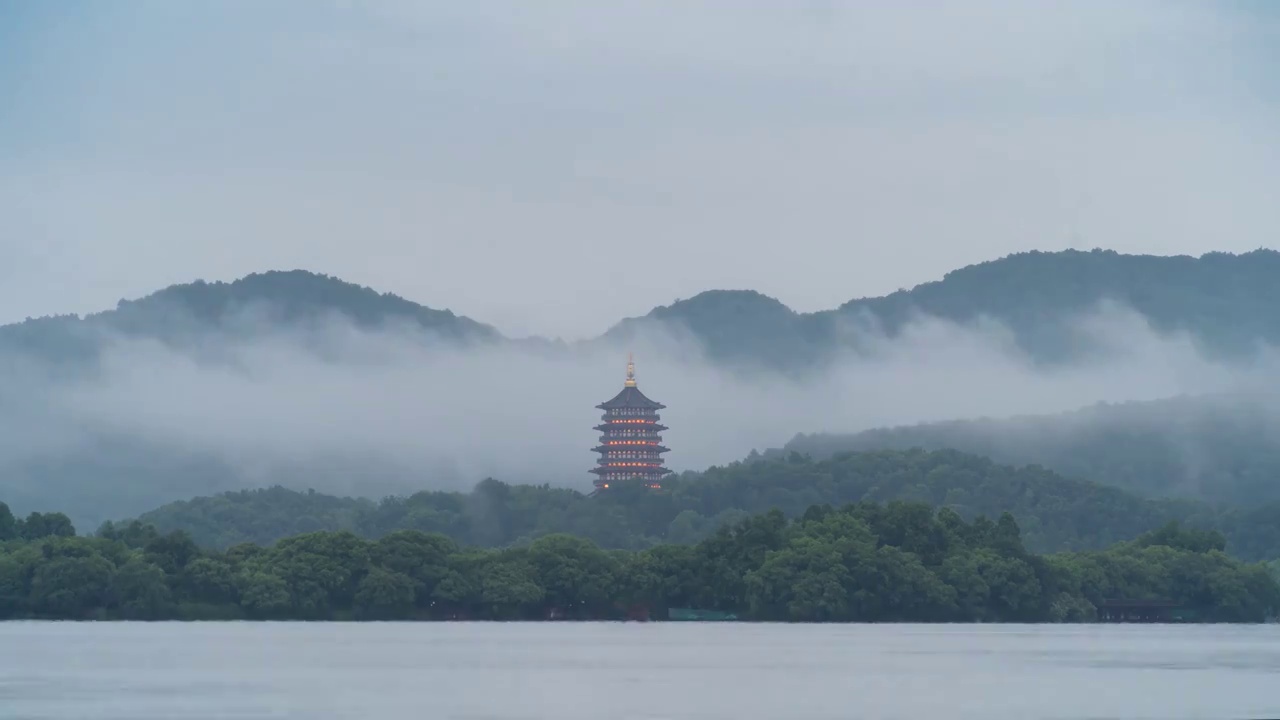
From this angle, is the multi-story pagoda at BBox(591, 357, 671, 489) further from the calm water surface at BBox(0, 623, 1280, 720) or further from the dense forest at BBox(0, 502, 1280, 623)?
the calm water surface at BBox(0, 623, 1280, 720)

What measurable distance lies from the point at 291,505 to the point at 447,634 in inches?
3559

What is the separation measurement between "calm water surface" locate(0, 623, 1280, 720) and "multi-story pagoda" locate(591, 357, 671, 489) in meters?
110

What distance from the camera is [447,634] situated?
62.3 metres

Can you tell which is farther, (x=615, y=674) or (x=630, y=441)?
(x=630, y=441)

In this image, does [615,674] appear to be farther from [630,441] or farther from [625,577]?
[630,441]

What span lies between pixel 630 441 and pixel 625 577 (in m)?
100

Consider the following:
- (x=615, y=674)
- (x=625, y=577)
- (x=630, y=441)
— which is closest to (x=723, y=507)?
(x=630, y=441)

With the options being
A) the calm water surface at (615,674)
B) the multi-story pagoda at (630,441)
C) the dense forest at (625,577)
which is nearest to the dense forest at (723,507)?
the multi-story pagoda at (630,441)

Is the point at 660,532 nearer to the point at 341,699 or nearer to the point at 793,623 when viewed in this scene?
the point at 793,623

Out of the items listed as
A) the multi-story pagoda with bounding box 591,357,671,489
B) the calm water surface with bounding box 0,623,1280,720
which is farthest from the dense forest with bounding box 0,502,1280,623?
the multi-story pagoda with bounding box 591,357,671,489

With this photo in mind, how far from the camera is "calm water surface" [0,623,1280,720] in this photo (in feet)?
101

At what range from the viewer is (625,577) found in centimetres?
7756

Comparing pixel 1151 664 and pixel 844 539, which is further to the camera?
pixel 844 539

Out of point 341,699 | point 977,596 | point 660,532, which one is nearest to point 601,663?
point 341,699
